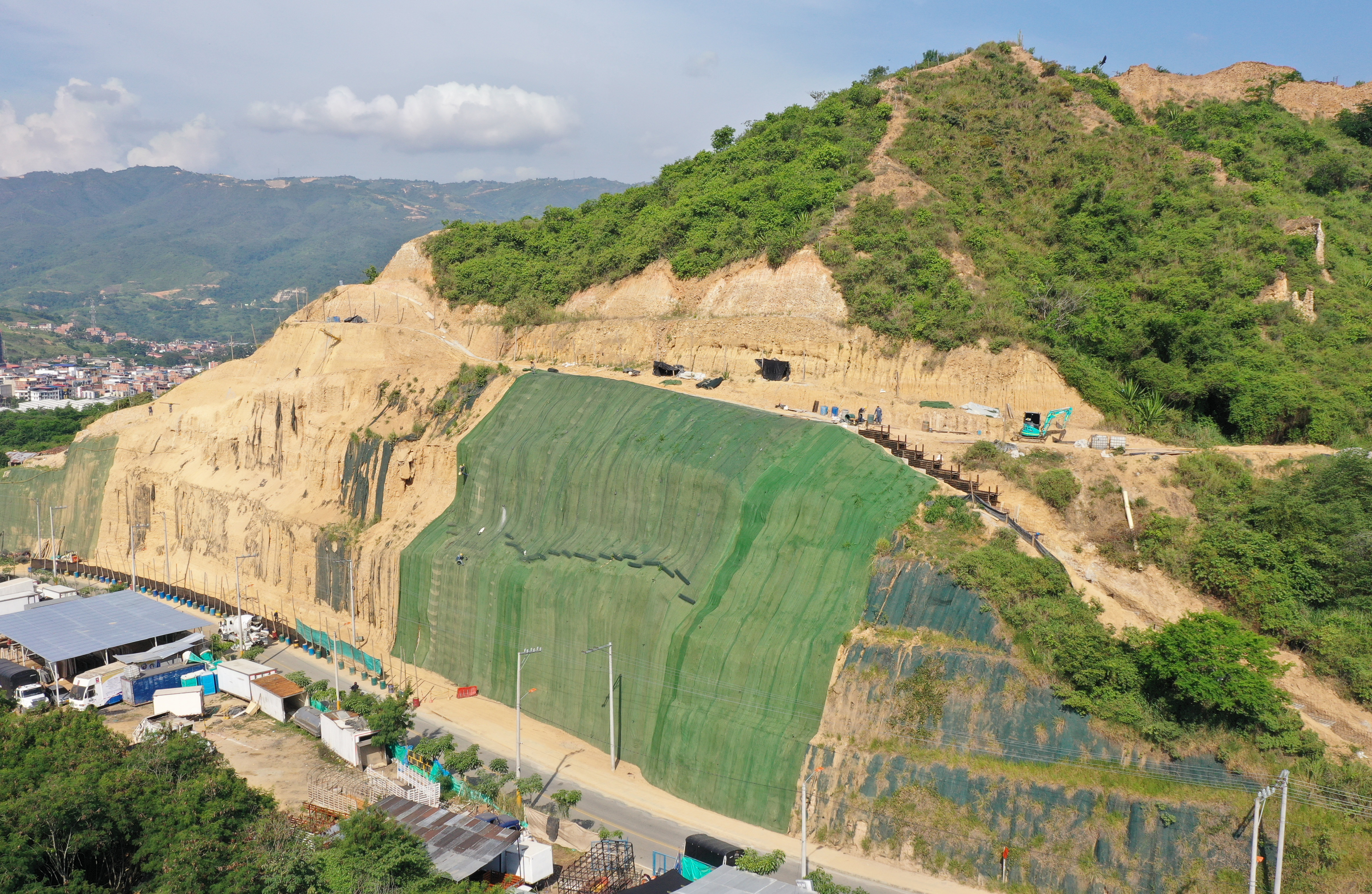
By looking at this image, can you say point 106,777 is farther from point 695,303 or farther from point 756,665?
point 695,303

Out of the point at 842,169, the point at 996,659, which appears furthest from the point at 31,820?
the point at 842,169

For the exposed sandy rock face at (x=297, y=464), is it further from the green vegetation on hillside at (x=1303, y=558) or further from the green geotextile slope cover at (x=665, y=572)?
the green vegetation on hillside at (x=1303, y=558)

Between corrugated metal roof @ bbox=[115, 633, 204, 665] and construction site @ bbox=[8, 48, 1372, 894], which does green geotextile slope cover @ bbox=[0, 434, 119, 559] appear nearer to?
construction site @ bbox=[8, 48, 1372, 894]

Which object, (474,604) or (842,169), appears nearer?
(474,604)

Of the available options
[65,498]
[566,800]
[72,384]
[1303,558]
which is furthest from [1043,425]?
[72,384]

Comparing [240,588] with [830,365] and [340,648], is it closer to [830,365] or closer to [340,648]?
[340,648]

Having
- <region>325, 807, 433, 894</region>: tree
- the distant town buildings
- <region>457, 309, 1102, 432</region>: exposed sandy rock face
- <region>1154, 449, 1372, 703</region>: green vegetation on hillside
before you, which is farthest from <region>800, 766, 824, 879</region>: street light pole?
the distant town buildings
